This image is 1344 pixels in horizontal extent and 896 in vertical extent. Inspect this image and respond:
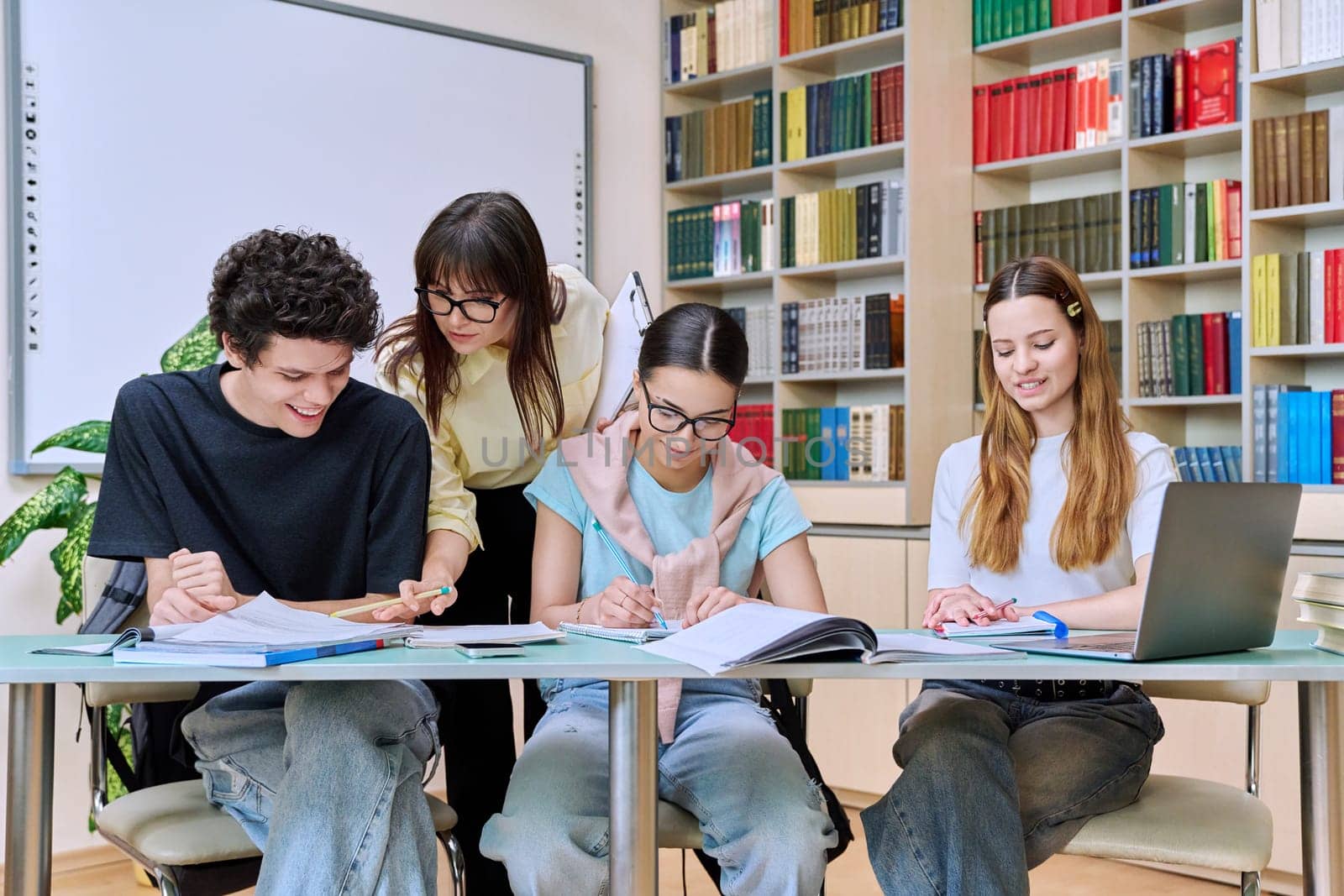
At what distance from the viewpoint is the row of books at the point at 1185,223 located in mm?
3271

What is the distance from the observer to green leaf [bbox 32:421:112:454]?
9.73ft

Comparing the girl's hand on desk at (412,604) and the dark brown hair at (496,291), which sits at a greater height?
the dark brown hair at (496,291)

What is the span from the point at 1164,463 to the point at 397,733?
1.17 meters

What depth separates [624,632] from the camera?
5.09 ft

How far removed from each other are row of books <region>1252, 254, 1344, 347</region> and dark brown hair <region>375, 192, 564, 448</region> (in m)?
1.79

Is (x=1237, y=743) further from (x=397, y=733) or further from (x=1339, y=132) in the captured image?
(x=397, y=733)

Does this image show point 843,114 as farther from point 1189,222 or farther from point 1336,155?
point 1336,155

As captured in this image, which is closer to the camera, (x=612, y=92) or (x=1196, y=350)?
(x=1196, y=350)

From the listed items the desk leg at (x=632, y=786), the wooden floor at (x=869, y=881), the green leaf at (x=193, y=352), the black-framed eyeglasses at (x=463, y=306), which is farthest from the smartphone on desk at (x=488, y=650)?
the green leaf at (x=193, y=352)

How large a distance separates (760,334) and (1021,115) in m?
1.01

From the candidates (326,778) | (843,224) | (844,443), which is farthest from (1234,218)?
(326,778)

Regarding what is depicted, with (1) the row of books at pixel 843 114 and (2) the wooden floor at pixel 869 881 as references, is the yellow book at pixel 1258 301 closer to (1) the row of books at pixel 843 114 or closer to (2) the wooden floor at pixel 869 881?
(1) the row of books at pixel 843 114

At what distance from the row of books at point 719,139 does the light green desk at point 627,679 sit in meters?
2.83

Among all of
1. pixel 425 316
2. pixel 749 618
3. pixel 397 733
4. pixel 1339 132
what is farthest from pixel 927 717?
pixel 1339 132
